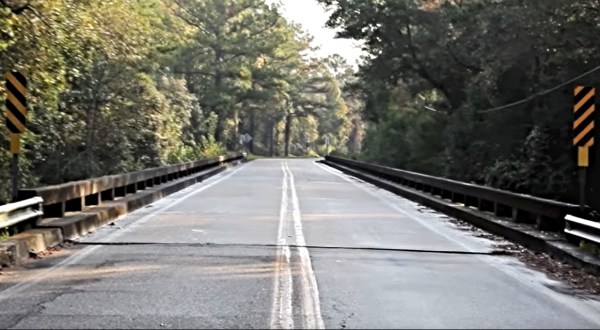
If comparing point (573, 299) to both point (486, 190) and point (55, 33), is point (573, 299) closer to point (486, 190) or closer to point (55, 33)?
point (486, 190)

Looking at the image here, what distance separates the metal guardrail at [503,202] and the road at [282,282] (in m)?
1.09

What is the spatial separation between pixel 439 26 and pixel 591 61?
58.6 ft

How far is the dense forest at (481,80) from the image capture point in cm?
2386

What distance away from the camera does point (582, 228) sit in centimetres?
1000

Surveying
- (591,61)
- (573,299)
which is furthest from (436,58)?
(573,299)

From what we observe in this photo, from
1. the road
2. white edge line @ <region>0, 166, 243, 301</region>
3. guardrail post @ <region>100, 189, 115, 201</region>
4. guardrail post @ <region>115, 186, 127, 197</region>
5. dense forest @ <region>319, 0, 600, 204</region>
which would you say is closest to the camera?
the road

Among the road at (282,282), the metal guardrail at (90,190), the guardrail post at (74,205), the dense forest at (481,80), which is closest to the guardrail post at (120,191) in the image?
the metal guardrail at (90,190)

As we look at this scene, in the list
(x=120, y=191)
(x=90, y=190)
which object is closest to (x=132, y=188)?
(x=120, y=191)

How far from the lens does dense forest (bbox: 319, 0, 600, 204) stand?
23859 mm

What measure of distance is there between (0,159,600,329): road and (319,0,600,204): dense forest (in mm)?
12548

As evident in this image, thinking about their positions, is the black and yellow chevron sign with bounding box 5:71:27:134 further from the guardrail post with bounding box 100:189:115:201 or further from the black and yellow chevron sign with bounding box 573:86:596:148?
the black and yellow chevron sign with bounding box 573:86:596:148

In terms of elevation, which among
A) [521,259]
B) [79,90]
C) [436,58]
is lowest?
[521,259]

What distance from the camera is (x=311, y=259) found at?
9672 millimetres

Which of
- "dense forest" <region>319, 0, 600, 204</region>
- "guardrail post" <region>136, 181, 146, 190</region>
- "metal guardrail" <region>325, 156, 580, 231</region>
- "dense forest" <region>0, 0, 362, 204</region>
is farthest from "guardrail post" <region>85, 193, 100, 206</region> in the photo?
"dense forest" <region>319, 0, 600, 204</region>
